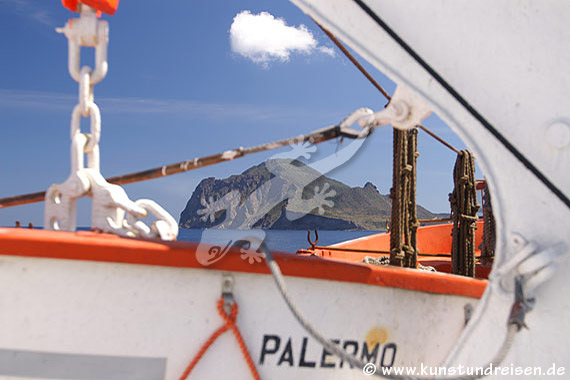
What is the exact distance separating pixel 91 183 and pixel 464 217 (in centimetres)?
332

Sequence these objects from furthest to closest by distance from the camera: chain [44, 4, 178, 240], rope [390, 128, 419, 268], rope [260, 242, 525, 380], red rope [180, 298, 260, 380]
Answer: rope [390, 128, 419, 268] → chain [44, 4, 178, 240] → red rope [180, 298, 260, 380] → rope [260, 242, 525, 380]

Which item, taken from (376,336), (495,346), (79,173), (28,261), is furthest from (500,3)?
(28,261)

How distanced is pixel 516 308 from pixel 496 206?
0.36 meters

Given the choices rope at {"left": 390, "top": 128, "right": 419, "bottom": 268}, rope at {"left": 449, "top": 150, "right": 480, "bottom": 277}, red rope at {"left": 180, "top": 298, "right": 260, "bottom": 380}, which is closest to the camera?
red rope at {"left": 180, "top": 298, "right": 260, "bottom": 380}

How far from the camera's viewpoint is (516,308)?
1.59 m

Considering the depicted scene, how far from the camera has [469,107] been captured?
1.66 meters

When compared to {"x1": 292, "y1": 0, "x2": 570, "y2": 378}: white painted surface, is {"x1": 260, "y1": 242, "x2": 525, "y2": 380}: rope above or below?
below

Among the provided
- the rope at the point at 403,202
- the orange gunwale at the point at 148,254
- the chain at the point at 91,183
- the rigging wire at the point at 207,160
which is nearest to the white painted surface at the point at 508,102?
the rigging wire at the point at 207,160

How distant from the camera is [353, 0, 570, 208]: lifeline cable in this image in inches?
63.1

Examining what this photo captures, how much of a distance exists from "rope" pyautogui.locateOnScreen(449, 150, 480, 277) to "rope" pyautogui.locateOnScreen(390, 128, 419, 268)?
34.8 inches

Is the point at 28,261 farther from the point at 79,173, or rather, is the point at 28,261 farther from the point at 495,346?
the point at 495,346
